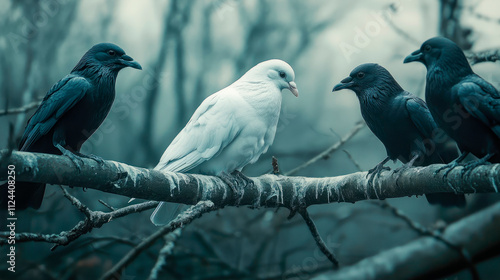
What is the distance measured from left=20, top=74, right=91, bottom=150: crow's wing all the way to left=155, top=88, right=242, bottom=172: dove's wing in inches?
20.2

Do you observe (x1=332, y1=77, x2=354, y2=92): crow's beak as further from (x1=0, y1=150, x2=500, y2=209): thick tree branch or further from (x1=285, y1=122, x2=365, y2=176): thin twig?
(x1=285, y1=122, x2=365, y2=176): thin twig

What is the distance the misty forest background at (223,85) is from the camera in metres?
2.90

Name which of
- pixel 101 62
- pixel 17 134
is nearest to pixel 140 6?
pixel 17 134

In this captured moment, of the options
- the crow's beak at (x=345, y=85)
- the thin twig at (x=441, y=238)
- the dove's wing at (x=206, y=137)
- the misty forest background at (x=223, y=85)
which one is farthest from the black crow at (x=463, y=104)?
the misty forest background at (x=223, y=85)

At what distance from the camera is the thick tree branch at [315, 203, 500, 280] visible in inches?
89.6

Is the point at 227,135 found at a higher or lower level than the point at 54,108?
lower

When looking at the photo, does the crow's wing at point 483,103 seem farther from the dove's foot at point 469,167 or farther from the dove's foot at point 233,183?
the dove's foot at point 233,183

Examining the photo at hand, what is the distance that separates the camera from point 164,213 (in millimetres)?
2240

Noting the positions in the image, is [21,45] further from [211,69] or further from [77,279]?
[77,279]

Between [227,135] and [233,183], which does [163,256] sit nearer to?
[233,183]

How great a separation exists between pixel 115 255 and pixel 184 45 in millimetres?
1540

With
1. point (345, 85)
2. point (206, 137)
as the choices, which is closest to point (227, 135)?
point (206, 137)

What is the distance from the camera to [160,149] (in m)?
3.23

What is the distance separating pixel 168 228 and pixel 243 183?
0.47 m
